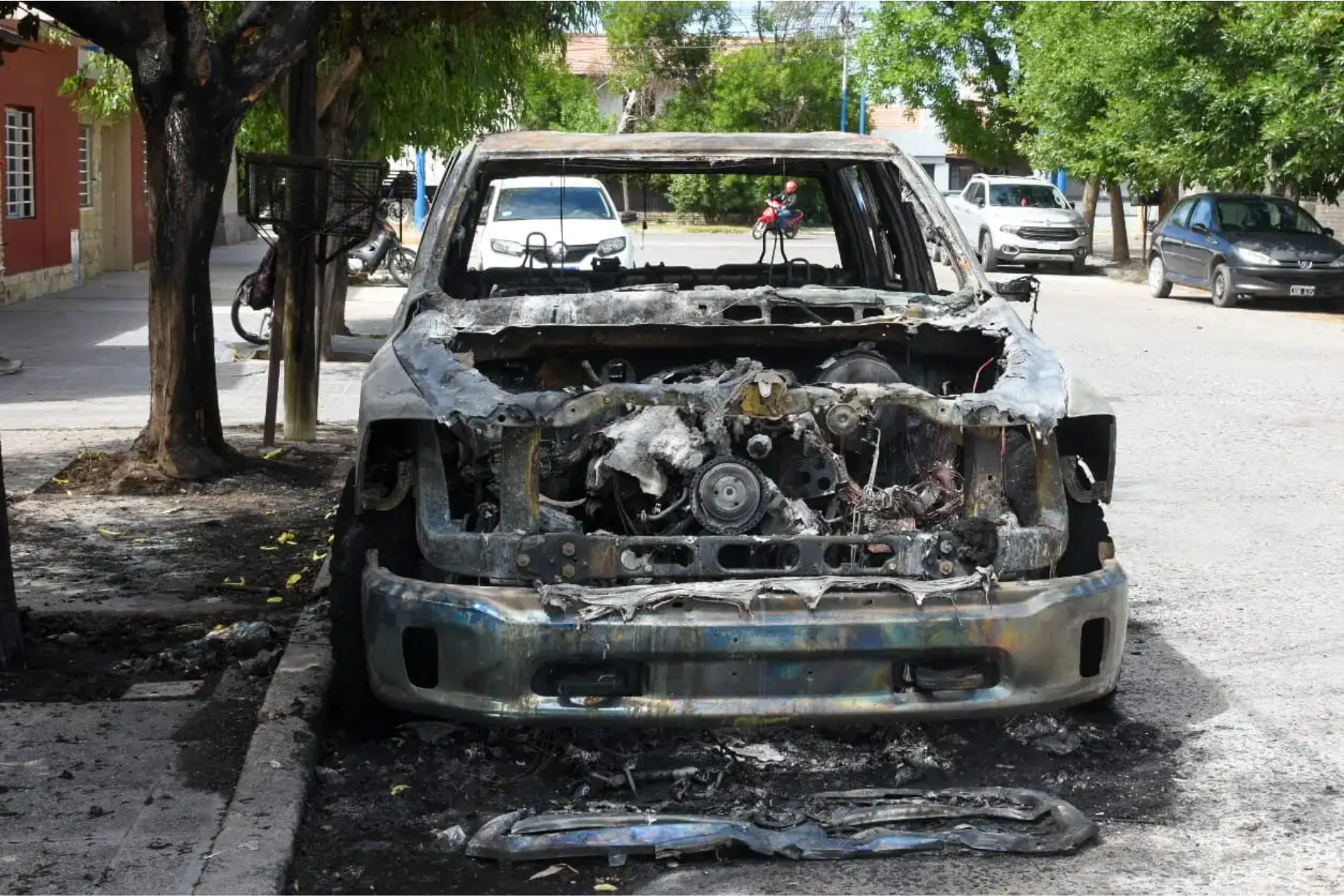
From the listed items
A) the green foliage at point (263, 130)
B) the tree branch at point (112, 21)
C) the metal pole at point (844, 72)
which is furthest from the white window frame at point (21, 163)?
the metal pole at point (844, 72)

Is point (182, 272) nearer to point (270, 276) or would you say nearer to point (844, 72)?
point (270, 276)

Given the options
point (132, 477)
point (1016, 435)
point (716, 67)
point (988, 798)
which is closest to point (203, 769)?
point (988, 798)

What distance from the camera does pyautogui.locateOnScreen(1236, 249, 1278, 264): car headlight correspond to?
22328mm

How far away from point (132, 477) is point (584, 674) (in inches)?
206

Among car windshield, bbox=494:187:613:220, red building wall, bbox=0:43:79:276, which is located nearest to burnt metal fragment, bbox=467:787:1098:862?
car windshield, bbox=494:187:613:220

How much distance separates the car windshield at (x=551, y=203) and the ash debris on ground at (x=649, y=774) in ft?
35.1

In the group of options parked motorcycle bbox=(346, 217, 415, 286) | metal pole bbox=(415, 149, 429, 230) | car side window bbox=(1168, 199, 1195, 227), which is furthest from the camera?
metal pole bbox=(415, 149, 429, 230)

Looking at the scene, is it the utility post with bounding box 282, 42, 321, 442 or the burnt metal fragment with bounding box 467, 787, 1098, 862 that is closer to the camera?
the burnt metal fragment with bounding box 467, 787, 1098, 862

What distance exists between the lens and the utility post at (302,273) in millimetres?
9711

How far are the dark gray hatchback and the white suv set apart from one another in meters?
4.85

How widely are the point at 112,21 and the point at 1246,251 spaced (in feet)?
58.3

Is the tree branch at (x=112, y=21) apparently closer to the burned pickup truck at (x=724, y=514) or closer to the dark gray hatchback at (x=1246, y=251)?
the burned pickup truck at (x=724, y=514)

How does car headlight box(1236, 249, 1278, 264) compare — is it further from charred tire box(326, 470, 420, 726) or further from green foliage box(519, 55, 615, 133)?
green foliage box(519, 55, 615, 133)

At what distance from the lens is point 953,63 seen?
39188 millimetres
